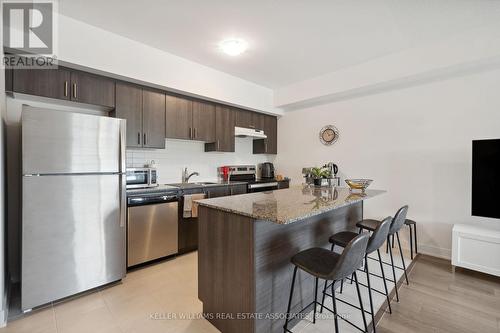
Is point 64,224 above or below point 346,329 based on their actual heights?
above

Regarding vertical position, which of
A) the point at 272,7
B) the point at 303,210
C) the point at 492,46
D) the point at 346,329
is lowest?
the point at 346,329

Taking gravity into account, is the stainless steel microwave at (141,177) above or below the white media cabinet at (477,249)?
above

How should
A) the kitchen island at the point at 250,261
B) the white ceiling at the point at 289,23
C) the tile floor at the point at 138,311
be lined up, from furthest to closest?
1. the white ceiling at the point at 289,23
2. the tile floor at the point at 138,311
3. the kitchen island at the point at 250,261

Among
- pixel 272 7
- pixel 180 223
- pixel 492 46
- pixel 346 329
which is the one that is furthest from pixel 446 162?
pixel 180 223

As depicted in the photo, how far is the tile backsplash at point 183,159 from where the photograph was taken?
3.34m

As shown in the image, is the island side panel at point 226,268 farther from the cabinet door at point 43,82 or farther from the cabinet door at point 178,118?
the cabinet door at point 43,82

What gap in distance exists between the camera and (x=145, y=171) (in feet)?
10.2

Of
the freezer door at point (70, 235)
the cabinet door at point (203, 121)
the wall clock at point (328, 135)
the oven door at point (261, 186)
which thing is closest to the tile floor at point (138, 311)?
the freezer door at point (70, 235)

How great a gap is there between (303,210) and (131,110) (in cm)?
250

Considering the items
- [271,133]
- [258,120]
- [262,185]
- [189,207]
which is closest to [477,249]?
[262,185]

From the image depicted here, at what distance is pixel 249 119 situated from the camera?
14.5 ft

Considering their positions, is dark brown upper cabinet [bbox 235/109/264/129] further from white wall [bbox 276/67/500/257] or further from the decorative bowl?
the decorative bowl

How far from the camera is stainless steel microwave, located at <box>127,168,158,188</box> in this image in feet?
9.79

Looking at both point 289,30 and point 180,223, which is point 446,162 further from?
point 180,223
